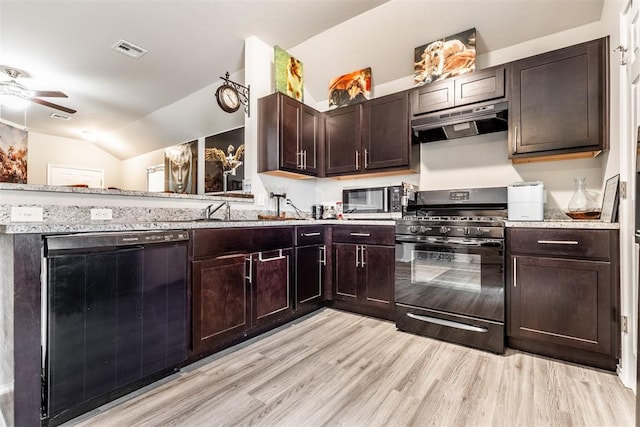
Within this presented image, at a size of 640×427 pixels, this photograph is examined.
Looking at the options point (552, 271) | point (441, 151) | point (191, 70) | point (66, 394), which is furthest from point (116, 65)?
point (552, 271)

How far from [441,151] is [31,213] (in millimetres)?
3267

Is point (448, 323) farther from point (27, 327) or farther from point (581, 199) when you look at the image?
point (27, 327)

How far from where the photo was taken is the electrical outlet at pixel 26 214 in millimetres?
1594

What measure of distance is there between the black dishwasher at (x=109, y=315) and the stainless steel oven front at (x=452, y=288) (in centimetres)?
173

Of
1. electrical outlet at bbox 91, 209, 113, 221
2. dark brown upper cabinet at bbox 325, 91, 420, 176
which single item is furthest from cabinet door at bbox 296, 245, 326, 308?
electrical outlet at bbox 91, 209, 113, 221

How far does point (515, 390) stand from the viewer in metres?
1.58

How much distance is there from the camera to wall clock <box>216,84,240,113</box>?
2748 mm

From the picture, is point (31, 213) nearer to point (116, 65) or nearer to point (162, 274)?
point (162, 274)

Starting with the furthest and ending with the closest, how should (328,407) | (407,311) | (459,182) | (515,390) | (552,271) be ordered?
(459,182) < (407,311) < (552,271) < (515,390) < (328,407)

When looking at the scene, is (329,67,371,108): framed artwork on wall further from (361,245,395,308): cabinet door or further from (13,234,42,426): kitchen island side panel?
(13,234,42,426): kitchen island side panel

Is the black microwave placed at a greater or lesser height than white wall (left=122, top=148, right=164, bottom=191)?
lesser

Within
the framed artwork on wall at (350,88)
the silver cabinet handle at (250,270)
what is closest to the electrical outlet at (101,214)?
the silver cabinet handle at (250,270)

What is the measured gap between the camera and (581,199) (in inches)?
87.8

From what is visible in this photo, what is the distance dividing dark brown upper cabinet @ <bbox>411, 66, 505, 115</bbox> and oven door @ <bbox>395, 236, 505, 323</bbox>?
1250mm
